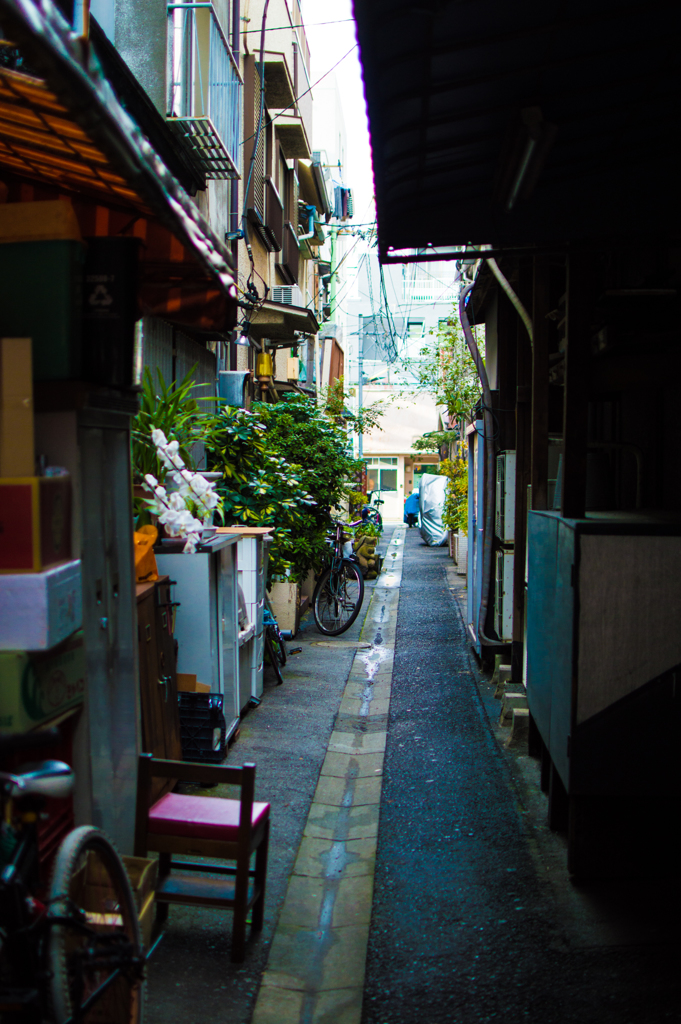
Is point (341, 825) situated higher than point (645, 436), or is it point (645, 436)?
point (645, 436)

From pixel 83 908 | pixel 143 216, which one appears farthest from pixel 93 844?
pixel 143 216

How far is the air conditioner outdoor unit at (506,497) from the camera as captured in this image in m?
8.91

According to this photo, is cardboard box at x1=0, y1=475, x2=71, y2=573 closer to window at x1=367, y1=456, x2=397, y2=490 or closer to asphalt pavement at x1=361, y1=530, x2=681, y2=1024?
asphalt pavement at x1=361, y1=530, x2=681, y2=1024

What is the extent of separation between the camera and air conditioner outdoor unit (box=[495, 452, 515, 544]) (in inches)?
351

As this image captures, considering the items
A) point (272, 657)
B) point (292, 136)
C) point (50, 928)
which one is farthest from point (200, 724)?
point (292, 136)

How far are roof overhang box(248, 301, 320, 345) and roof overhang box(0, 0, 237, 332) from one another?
844 centimetres

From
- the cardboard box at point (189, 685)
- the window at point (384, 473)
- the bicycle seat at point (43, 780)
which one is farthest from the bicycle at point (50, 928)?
the window at point (384, 473)

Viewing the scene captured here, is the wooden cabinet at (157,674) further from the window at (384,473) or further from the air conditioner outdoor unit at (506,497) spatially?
the window at (384,473)

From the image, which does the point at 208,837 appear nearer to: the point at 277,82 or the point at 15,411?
the point at 15,411

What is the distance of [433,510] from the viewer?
2780 cm

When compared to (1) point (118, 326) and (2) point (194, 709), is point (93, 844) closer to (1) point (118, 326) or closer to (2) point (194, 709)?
(1) point (118, 326)

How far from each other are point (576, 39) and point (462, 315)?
639 cm

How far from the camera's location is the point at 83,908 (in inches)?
110

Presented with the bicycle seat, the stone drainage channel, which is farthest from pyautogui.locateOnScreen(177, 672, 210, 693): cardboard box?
the bicycle seat
